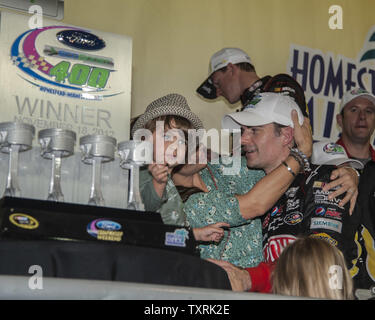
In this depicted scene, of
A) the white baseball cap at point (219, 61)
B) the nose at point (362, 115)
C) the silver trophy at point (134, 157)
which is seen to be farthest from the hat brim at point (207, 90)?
the silver trophy at point (134, 157)

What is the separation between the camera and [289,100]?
1.97 m

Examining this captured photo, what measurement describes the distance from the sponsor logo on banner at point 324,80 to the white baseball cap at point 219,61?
0.55 m

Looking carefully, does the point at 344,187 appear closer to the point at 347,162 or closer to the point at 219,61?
the point at 347,162

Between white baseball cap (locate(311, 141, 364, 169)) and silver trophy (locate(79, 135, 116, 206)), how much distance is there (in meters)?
1.08

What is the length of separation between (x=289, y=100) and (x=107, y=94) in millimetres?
895

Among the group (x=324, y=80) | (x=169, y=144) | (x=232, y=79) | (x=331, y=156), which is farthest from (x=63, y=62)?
(x=324, y=80)

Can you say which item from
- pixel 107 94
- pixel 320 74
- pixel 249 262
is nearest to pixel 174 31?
pixel 320 74

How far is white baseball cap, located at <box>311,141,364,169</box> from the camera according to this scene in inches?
77.8

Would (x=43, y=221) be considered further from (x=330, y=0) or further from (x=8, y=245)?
(x=330, y=0)

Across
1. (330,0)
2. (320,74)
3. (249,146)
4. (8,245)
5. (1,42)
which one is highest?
(330,0)

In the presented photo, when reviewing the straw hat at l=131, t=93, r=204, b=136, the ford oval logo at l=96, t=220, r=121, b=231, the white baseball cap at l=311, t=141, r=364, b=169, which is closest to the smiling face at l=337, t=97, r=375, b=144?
the white baseball cap at l=311, t=141, r=364, b=169

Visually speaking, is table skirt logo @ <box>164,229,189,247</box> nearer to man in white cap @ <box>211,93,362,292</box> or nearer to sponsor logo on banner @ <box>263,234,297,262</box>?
man in white cap @ <box>211,93,362,292</box>

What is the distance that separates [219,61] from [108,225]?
78.1 inches

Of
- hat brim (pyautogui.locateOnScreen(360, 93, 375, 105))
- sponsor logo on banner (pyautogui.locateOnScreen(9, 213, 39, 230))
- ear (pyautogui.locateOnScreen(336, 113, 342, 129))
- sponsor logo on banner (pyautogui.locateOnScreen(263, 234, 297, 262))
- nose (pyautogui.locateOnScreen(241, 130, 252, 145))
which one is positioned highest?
hat brim (pyautogui.locateOnScreen(360, 93, 375, 105))
